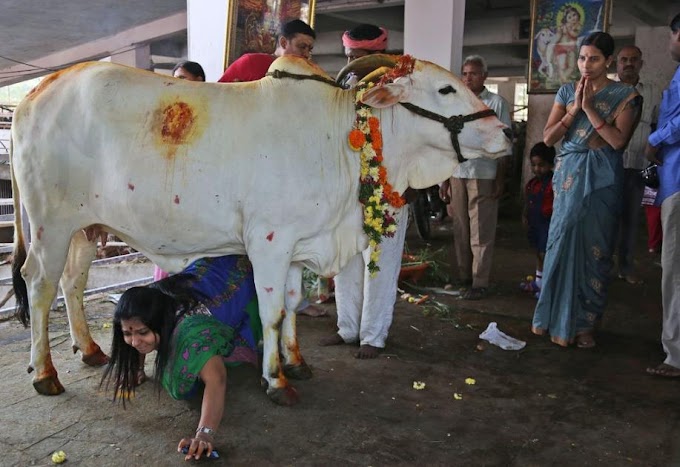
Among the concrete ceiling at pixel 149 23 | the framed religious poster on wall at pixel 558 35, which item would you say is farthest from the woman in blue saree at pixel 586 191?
the concrete ceiling at pixel 149 23

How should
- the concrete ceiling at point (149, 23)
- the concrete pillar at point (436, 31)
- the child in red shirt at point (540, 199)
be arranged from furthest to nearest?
the concrete ceiling at point (149, 23)
the concrete pillar at point (436, 31)
the child in red shirt at point (540, 199)

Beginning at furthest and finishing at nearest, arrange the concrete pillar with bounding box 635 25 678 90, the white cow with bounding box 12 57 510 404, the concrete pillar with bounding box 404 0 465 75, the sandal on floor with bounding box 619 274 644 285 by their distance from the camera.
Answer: the concrete pillar with bounding box 635 25 678 90
the sandal on floor with bounding box 619 274 644 285
the concrete pillar with bounding box 404 0 465 75
the white cow with bounding box 12 57 510 404

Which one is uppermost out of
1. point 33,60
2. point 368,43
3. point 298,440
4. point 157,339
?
point 33,60

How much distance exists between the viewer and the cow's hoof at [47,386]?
368 centimetres

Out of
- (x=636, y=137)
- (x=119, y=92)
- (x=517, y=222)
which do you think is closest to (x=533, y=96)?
(x=517, y=222)

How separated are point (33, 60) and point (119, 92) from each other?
46.8 feet

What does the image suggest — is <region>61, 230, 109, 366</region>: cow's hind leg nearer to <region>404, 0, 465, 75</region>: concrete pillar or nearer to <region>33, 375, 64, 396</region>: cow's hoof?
<region>33, 375, 64, 396</region>: cow's hoof

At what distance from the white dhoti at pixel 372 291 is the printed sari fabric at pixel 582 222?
111cm

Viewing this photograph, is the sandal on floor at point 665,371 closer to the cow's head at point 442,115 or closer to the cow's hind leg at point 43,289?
the cow's head at point 442,115

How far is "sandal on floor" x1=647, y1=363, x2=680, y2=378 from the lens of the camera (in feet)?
13.2

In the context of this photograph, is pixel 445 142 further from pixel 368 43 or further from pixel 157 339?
pixel 157 339

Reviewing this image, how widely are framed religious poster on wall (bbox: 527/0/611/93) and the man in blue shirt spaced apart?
4808 millimetres

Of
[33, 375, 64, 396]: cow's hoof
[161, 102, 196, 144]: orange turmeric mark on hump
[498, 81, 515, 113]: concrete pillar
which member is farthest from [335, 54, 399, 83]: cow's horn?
[498, 81, 515, 113]: concrete pillar

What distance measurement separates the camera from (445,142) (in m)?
3.66
